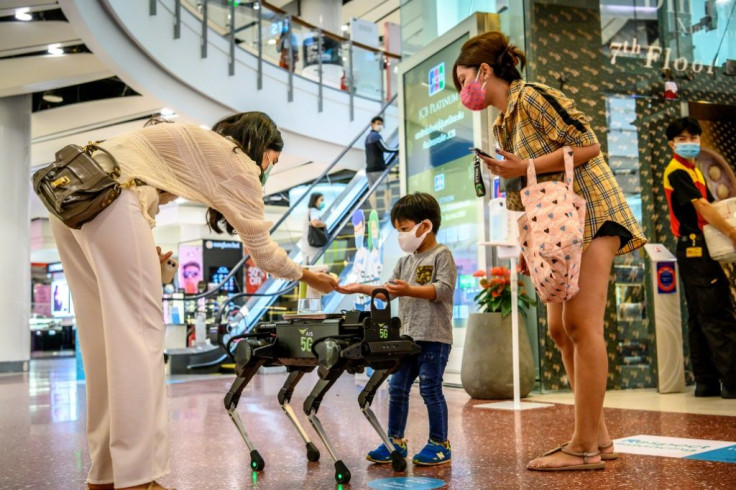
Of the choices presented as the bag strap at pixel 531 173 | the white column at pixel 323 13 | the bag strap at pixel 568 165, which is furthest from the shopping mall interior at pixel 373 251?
the white column at pixel 323 13

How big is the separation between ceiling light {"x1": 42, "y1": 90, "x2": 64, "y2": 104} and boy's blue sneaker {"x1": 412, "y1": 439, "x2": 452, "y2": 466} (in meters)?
10.7

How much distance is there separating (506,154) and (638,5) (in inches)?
179

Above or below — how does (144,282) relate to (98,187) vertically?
below

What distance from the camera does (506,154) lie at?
2514mm

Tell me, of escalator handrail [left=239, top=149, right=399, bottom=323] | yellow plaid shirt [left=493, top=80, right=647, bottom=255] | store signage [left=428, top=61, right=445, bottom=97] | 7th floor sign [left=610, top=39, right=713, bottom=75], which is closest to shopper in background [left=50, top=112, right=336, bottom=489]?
yellow plaid shirt [left=493, top=80, right=647, bottom=255]

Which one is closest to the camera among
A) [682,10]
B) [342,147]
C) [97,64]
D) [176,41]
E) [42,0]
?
[682,10]

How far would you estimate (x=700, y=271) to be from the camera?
5.09m

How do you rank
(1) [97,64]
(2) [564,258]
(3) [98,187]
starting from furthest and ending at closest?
(1) [97,64] → (2) [564,258] → (3) [98,187]

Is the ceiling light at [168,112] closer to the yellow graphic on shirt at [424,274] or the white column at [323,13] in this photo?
the white column at [323,13]

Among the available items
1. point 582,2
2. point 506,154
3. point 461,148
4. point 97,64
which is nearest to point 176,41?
point 97,64

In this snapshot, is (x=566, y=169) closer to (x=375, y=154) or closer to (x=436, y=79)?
(x=436, y=79)

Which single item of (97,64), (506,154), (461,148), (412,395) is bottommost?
(412,395)

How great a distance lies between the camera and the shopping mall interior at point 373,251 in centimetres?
270

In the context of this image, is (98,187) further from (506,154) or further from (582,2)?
(582,2)
